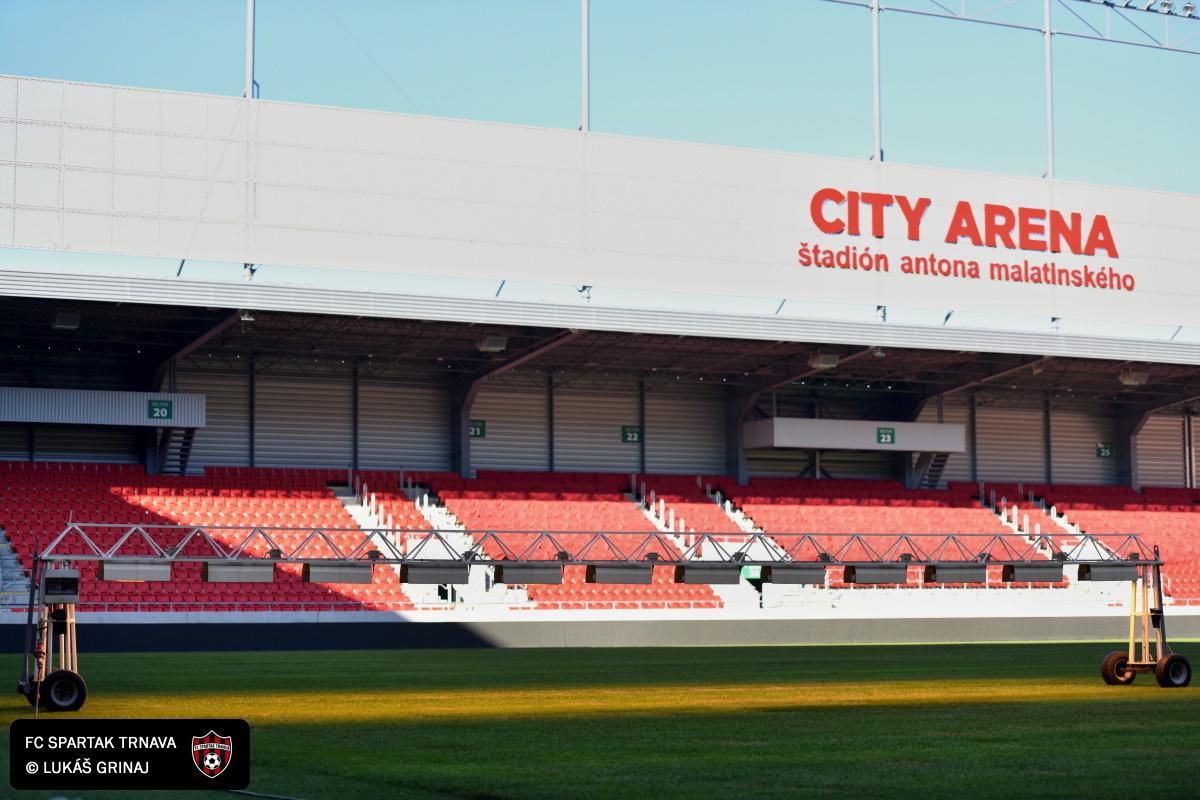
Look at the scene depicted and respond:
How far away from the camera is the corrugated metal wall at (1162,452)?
2630 inches

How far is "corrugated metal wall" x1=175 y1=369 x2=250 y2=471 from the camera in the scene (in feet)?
168

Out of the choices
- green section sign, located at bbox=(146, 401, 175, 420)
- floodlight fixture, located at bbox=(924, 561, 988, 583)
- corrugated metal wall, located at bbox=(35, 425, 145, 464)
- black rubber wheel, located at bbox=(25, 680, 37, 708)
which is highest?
green section sign, located at bbox=(146, 401, 175, 420)

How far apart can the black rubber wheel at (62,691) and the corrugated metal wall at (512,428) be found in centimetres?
3523

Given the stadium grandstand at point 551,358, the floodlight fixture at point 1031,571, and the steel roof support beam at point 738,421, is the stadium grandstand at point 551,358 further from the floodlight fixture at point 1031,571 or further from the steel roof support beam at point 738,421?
the floodlight fixture at point 1031,571

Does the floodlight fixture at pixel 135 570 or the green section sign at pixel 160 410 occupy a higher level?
the green section sign at pixel 160 410

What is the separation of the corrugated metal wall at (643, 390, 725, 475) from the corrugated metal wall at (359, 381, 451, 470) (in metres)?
7.53

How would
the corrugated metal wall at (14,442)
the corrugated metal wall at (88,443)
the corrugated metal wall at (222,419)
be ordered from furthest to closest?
1. the corrugated metal wall at (222,419)
2. the corrugated metal wall at (88,443)
3. the corrugated metal wall at (14,442)

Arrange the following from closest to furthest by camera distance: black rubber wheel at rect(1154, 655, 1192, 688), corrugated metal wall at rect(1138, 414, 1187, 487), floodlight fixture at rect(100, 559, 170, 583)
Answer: floodlight fixture at rect(100, 559, 170, 583) < black rubber wheel at rect(1154, 655, 1192, 688) < corrugated metal wall at rect(1138, 414, 1187, 487)

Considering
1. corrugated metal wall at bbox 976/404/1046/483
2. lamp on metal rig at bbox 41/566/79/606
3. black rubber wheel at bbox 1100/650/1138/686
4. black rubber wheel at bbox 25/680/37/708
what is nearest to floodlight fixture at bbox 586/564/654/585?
black rubber wheel at bbox 1100/650/1138/686

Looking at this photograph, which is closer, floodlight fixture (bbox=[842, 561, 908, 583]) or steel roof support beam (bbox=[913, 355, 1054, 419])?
floodlight fixture (bbox=[842, 561, 908, 583])

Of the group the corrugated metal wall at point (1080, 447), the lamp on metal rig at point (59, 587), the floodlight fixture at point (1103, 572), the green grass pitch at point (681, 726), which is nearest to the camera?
the green grass pitch at point (681, 726)

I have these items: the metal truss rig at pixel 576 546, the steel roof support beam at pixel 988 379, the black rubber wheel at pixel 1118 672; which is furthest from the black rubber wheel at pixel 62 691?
the steel roof support beam at pixel 988 379

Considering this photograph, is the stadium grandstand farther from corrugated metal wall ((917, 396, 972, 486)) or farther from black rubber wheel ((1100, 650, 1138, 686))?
black rubber wheel ((1100, 650, 1138, 686))

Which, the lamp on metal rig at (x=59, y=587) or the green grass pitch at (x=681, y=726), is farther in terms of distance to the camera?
the lamp on metal rig at (x=59, y=587)
